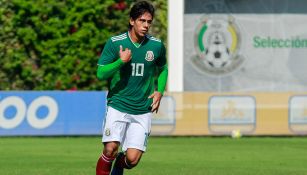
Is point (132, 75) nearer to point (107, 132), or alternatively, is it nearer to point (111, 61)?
point (111, 61)

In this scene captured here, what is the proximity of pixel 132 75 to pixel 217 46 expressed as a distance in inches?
597

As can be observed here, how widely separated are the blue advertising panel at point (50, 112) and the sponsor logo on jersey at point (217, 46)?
17.7 feet

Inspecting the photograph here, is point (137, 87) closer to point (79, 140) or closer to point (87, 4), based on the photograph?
point (79, 140)

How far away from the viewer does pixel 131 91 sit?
9.83m

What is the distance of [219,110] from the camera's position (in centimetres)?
2033

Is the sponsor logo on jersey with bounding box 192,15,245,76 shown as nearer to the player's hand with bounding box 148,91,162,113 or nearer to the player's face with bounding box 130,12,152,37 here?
the player's hand with bounding box 148,91,162,113

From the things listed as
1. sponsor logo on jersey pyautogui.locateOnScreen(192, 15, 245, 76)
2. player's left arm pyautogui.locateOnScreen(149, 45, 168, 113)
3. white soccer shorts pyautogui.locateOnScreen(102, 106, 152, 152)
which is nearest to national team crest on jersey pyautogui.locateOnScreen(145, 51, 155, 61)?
player's left arm pyautogui.locateOnScreen(149, 45, 168, 113)

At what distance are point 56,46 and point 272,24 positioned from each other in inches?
219

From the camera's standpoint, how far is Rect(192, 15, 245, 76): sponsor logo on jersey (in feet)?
80.7

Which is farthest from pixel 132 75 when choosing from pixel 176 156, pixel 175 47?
pixel 175 47

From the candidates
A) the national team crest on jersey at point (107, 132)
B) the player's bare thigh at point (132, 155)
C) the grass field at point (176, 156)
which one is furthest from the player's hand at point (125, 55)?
the grass field at point (176, 156)

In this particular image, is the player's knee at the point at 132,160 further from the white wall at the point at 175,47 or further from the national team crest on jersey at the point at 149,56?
the white wall at the point at 175,47

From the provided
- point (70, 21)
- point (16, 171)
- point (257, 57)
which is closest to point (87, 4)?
point (70, 21)

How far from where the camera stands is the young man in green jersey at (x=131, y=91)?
9.70 m
